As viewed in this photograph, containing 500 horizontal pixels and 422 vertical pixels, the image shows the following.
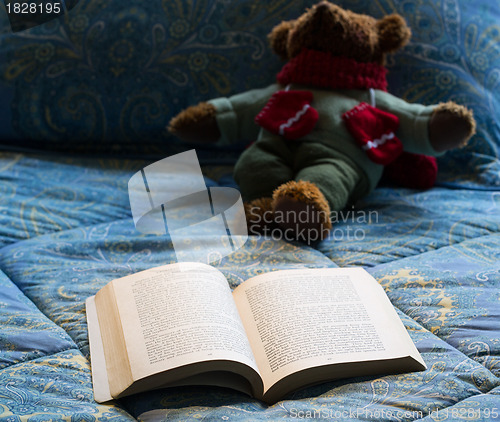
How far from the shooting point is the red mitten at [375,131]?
1.26 meters

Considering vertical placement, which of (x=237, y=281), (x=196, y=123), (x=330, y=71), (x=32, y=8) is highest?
(x=32, y=8)

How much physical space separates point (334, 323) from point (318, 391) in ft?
0.35

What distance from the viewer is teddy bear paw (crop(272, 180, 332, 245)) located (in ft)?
3.63

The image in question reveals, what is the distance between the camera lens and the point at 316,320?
80 centimetres

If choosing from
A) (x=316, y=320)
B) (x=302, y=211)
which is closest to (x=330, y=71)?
(x=302, y=211)

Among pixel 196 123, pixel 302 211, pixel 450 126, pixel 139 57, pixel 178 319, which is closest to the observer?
pixel 178 319

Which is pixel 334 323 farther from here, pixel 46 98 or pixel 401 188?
pixel 46 98

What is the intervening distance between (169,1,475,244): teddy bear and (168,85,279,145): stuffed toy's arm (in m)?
0.01

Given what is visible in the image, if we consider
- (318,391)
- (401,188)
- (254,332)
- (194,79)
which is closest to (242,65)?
(194,79)

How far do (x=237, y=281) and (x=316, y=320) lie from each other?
0.64ft

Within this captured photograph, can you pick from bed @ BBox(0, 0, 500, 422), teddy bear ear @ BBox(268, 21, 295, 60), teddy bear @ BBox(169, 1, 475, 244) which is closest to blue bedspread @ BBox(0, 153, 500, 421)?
bed @ BBox(0, 0, 500, 422)

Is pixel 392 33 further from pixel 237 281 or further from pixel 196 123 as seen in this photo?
pixel 237 281

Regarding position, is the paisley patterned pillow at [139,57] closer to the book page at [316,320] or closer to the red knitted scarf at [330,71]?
the red knitted scarf at [330,71]

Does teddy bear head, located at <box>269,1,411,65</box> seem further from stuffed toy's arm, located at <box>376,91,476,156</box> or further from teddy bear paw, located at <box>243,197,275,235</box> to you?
teddy bear paw, located at <box>243,197,275,235</box>
